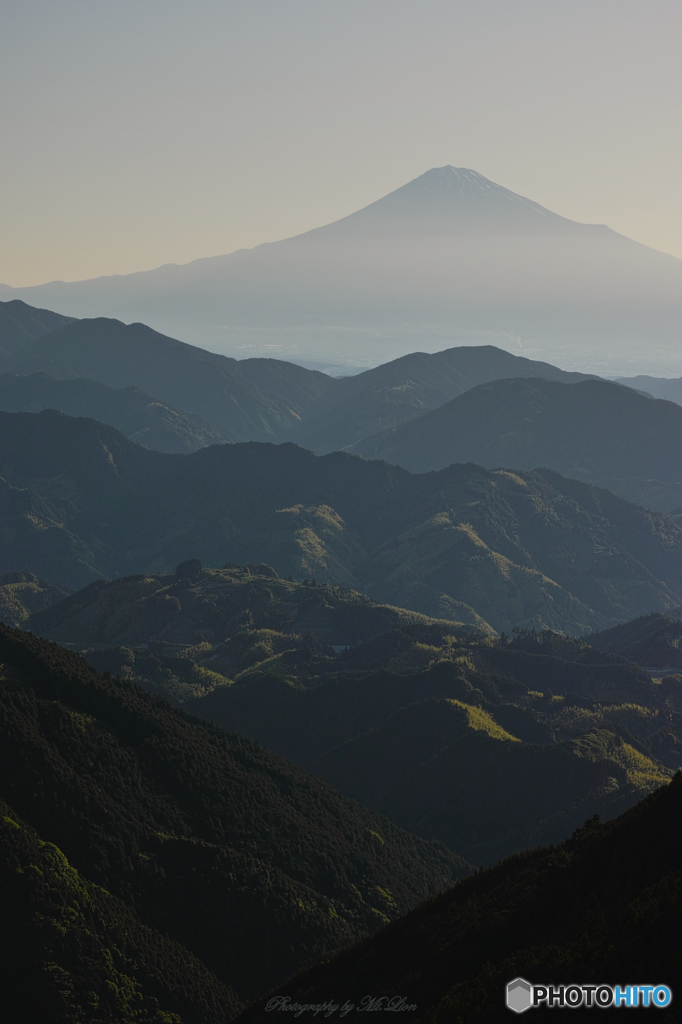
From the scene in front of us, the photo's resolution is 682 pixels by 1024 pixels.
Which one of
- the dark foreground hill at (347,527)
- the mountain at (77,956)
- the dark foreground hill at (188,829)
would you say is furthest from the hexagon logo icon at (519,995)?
the dark foreground hill at (347,527)

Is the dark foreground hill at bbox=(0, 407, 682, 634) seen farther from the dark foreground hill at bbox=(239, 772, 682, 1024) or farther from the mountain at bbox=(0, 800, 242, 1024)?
the dark foreground hill at bbox=(239, 772, 682, 1024)

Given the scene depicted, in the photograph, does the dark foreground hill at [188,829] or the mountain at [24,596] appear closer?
the dark foreground hill at [188,829]

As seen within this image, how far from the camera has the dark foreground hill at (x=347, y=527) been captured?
486 ft

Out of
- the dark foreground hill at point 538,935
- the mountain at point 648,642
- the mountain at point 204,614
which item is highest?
the dark foreground hill at point 538,935

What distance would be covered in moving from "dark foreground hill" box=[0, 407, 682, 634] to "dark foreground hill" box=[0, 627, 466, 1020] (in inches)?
3488

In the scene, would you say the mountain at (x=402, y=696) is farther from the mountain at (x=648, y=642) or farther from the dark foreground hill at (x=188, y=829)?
the dark foreground hill at (x=188, y=829)

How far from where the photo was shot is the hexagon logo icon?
2184cm

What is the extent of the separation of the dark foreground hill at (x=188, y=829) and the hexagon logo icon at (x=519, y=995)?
15.3 m

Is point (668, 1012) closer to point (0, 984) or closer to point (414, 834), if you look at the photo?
point (0, 984)

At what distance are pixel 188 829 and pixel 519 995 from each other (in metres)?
22.2

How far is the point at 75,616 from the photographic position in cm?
11025

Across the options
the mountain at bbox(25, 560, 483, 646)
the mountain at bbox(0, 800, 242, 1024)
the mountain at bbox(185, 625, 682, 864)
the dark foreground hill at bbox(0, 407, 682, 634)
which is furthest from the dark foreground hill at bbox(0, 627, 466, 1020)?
the dark foreground hill at bbox(0, 407, 682, 634)

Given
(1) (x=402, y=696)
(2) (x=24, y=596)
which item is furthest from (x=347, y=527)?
(1) (x=402, y=696)

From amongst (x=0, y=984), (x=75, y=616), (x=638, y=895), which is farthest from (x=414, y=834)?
(x=75, y=616)
